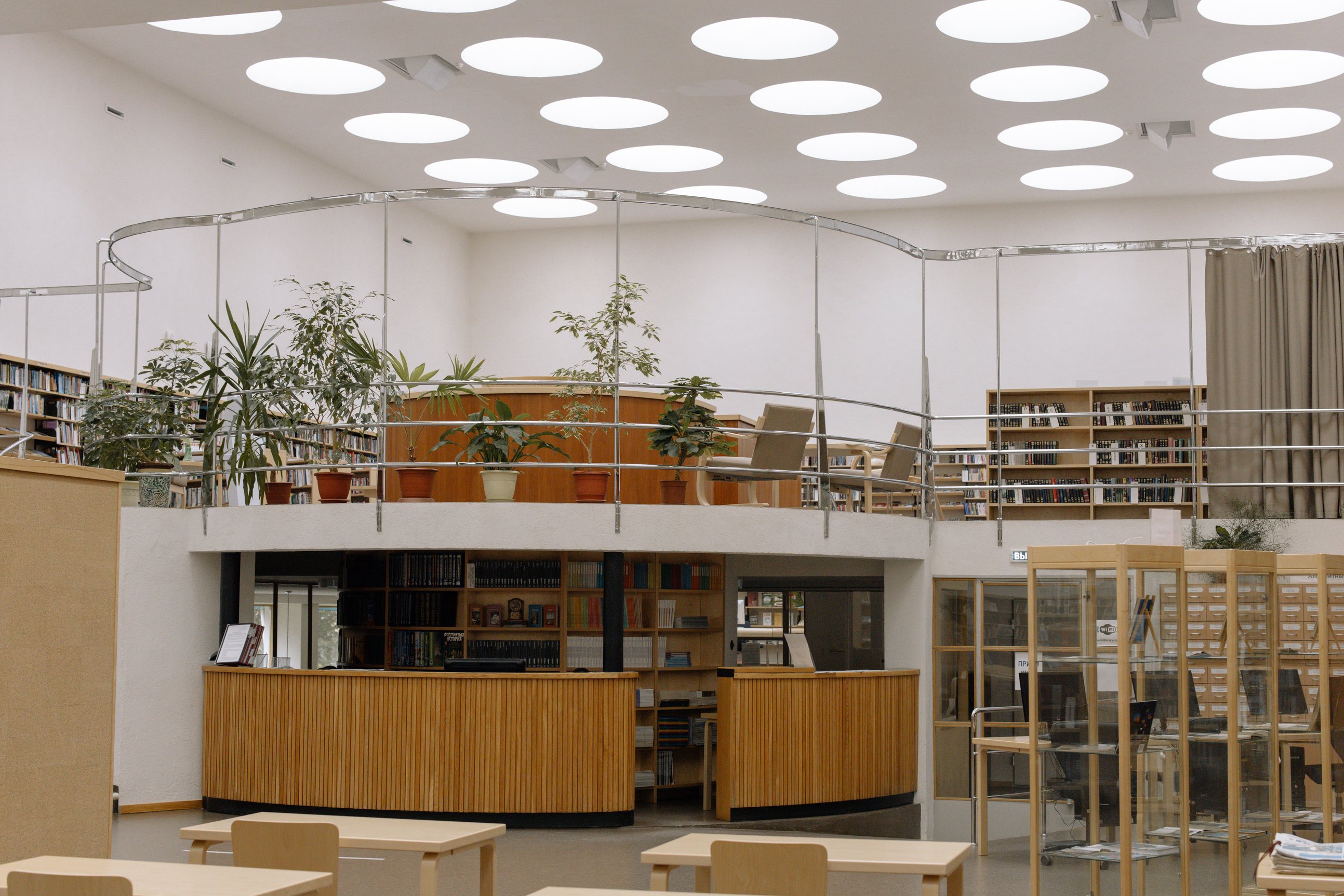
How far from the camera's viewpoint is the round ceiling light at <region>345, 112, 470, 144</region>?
15289mm

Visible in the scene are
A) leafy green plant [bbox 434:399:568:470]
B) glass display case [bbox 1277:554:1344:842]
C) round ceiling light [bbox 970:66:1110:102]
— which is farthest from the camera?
round ceiling light [bbox 970:66:1110:102]

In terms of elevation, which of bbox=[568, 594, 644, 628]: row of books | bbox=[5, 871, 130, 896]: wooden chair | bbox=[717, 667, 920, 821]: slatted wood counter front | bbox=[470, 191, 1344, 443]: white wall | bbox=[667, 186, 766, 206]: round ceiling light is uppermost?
bbox=[667, 186, 766, 206]: round ceiling light

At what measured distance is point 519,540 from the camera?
8.78 metres

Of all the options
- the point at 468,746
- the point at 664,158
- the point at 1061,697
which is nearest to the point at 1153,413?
the point at 664,158

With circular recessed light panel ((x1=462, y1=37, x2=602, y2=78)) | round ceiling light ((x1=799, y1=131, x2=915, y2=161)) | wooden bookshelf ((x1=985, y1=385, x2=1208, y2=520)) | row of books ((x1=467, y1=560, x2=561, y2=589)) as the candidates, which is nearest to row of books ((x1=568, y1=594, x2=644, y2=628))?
row of books ((x1=467, y1=560, x2=561, y2=589))

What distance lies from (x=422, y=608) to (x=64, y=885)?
6.71 metres

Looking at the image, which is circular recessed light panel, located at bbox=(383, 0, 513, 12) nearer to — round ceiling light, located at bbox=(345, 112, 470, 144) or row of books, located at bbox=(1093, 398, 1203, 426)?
round ceiling light, located at bbox=(345, 112, 470, 144)

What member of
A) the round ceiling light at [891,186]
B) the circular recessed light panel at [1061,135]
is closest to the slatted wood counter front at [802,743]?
the circular recessed light panel at [1061,135]

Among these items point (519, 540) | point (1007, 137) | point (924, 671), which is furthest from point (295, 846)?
point (1007, 137)

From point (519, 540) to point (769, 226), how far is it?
34.2 ft

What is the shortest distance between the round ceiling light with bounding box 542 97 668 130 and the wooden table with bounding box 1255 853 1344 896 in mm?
12182

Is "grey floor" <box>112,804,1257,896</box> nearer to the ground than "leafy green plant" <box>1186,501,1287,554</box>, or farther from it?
nearer to the ground

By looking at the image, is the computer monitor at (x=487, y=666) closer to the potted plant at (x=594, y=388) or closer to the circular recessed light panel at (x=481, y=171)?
the potted plant at (x=594, y=388)

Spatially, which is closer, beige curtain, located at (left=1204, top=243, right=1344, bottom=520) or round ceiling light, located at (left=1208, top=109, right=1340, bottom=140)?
beige curtain, located at (left=1204, top=243, right=1344, bottom=520)
